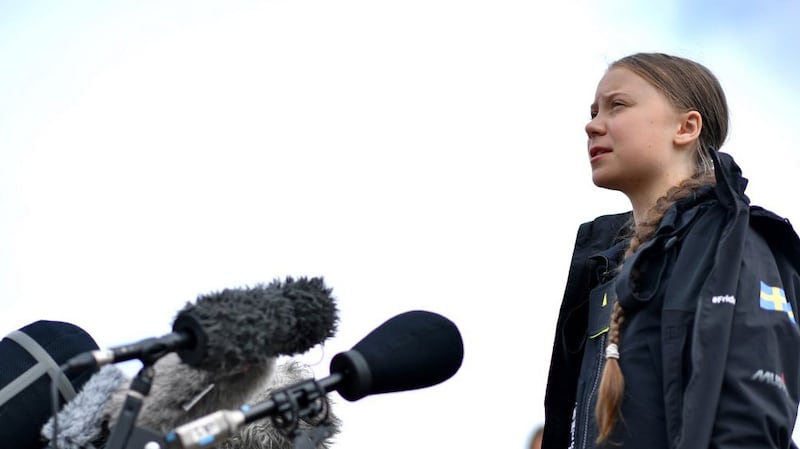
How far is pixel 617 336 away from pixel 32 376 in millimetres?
1609

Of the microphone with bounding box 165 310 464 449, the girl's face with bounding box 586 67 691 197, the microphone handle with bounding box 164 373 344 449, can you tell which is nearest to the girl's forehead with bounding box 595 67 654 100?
the girl's face with bounding box 586 67 691 197

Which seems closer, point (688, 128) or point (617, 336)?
point (617, 336)

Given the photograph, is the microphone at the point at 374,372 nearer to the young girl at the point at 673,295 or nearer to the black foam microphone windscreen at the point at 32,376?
the young girl at the point at 673,295

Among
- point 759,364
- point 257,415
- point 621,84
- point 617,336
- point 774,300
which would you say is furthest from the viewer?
point 621,84

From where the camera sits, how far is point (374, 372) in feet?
7.00

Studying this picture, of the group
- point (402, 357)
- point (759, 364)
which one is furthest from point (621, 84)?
point (402, 357)

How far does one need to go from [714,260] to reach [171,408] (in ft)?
4.70

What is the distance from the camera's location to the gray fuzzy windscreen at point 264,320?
6.55 feet

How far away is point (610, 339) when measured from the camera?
2711 mm

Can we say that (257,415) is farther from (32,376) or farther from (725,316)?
(725,316)

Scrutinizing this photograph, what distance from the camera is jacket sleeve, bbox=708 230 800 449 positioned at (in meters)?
2.33

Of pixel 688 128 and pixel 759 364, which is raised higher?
pixel 688 128

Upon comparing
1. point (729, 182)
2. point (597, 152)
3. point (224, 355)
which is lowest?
point (224, 355)

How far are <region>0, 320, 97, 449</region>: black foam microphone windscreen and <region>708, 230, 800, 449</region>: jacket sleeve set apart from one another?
1.63 metres
